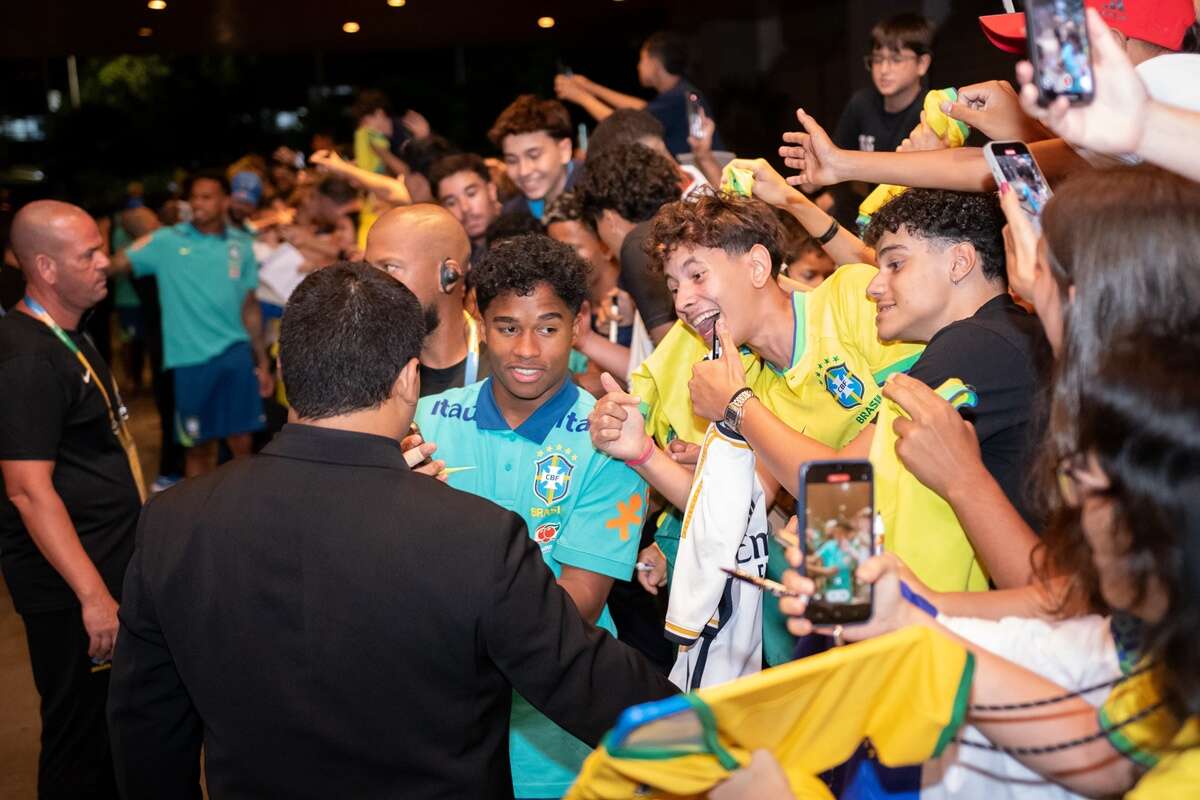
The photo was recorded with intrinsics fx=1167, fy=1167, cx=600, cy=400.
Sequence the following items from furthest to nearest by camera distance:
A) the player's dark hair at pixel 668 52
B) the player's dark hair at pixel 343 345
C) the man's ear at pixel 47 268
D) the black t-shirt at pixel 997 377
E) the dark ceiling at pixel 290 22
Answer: the dark ceiling at pixel 290 22
the player's dark hair at pixel 668 52
the man's ear at pixel 47 268
the black t-shirt at pixel 997 377
the player's dark hair at pixel 343 345

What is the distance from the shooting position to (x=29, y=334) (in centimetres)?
327

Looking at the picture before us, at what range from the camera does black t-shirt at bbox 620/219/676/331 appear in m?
3.37

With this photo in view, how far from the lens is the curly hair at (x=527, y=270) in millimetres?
→ 2688

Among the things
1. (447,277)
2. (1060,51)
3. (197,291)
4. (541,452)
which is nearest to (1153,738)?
(1060,51)

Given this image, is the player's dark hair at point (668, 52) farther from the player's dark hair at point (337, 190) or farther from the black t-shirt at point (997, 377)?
the black t-shirt at point (997, 377)

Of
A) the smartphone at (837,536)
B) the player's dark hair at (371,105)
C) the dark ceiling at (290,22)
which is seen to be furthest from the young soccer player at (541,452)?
the dark ceiling at (290,22)

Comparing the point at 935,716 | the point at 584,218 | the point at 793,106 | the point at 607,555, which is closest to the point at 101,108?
the point at 793,106

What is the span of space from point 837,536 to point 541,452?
3.62ft

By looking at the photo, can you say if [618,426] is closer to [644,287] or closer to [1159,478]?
[644,287]

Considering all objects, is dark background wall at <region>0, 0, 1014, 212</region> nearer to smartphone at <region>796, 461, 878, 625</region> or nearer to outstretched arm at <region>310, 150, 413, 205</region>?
Answer: outstretched arm at <region>310, 150, 413, 205</region>

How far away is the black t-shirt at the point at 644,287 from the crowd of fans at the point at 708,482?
0.01m

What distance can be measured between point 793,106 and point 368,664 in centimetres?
859

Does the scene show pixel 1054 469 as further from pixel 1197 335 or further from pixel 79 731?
pixel 79 731

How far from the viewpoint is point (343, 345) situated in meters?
1.88
